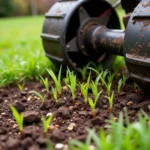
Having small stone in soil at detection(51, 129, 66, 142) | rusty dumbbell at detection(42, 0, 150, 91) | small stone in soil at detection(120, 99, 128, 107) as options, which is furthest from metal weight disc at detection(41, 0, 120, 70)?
small stone in soil at detection(51, 129, 66, 142)

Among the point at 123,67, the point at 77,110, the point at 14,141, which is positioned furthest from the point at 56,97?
the point at 123,67

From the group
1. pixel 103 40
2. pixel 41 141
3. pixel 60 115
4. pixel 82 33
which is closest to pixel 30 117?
pixel 60 115

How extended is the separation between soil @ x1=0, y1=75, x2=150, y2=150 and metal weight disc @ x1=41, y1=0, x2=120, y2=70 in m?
0.31

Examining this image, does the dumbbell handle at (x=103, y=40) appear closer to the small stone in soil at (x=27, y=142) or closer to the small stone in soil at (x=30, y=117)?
the small stone in soil at (x=30, y=117)

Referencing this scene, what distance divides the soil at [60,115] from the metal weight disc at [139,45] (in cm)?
16

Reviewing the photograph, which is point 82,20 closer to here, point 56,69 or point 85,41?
point 85,41

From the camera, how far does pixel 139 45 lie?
1384mm

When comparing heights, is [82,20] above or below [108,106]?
above

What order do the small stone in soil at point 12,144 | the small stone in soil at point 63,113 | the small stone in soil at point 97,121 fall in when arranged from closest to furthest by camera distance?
the small stone in soil at point 12,144 < the small stone in soil at point 97,121 < the small stone in soil at point 63,113

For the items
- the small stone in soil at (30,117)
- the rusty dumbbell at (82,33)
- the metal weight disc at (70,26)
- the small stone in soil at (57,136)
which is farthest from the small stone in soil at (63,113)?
the metal weight disc at (70,26)

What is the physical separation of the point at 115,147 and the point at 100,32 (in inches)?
49.0

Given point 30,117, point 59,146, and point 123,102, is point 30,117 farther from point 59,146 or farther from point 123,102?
point 123,102

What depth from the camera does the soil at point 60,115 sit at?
1173 mm

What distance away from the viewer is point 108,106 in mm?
1552
